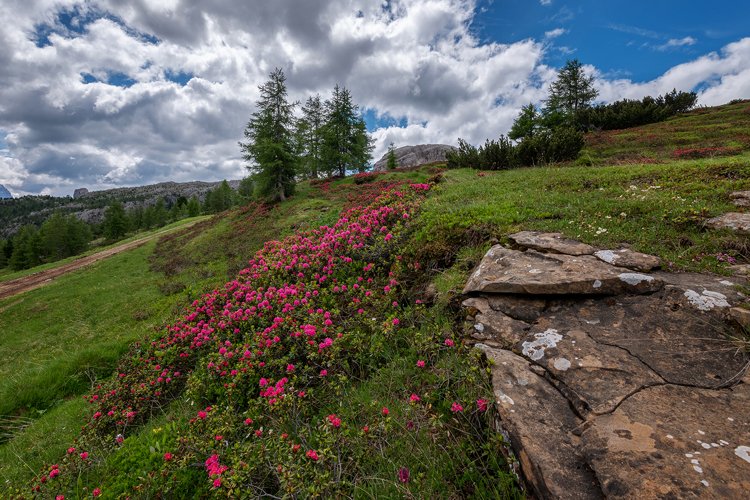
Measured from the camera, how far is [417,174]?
2469cm

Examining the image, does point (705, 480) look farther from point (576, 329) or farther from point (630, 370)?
point (576, 329)

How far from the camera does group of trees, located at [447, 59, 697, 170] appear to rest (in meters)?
16.5

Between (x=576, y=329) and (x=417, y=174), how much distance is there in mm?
22607

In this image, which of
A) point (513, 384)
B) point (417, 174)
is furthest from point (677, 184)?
point (417, 174)

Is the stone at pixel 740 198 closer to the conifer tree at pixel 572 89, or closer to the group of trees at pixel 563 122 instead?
the group of trees at pixel 563 122

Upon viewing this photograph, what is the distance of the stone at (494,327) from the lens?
11.3 ft

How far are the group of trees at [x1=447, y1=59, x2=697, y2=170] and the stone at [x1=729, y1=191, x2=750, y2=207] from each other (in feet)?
33.6

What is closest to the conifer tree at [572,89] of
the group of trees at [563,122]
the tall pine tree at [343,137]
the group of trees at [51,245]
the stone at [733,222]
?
the group of trees at [563,122]

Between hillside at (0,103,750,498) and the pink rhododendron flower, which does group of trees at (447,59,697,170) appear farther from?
the pink rhododendron flower

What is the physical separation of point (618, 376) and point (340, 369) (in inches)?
126

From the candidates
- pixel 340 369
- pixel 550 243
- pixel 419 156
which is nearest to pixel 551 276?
pixel 550 243

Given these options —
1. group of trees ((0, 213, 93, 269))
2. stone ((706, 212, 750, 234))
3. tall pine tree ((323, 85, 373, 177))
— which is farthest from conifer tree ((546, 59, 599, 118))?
group of trees ((0, 213, 93, 269))

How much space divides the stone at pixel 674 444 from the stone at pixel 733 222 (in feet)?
11.3

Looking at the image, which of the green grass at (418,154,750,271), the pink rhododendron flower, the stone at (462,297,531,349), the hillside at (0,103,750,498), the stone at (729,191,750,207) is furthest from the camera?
the stone at (729,191,750,207)
